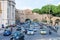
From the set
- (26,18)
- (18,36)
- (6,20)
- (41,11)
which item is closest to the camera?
(18,36)

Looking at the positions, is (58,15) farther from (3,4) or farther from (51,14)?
(3,4)

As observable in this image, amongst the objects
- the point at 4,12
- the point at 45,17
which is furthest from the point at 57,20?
the point at 4,12

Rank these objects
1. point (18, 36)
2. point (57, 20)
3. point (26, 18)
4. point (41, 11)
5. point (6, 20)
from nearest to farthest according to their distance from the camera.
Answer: point (18, 36), point (6, 20), point (57, 20), point (26, 18), point (41, 11)

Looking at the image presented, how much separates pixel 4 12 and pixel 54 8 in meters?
56.6

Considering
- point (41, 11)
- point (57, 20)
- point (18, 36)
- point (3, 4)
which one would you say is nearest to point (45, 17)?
point (57, 20)

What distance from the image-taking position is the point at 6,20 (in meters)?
79.4

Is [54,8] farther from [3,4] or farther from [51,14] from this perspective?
[3,4]

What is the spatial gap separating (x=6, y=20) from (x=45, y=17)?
45376 mm

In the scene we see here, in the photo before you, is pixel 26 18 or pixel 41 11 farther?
pixel 41 11

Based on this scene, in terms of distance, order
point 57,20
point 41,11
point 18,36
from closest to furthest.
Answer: point 18,36 < point 57,20 < point 41,11

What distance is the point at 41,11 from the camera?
14075 cm

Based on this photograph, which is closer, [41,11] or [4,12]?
[4,12]

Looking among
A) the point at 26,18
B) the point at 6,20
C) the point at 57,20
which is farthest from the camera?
the point at 26,18

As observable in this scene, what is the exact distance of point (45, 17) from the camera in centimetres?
12250
